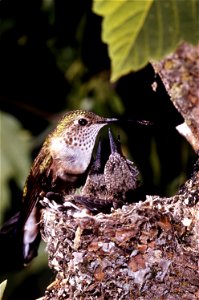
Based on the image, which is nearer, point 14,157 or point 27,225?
point 27,225

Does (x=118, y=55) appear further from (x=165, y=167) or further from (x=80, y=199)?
(x=165, y=167)

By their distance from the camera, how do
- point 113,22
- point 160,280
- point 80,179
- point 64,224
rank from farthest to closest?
point 80,179 → point 64,224 → point 160,280 → point 113,22

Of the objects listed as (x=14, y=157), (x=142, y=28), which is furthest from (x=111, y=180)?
(x=142, y=28)

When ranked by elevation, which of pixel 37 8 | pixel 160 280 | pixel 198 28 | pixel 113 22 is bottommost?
pixel 160 280

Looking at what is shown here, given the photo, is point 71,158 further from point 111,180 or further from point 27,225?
point 27,225

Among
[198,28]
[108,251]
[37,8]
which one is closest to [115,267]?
[108,251]
